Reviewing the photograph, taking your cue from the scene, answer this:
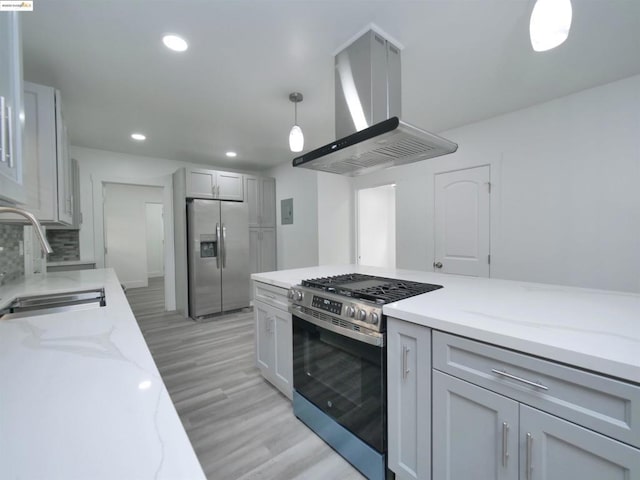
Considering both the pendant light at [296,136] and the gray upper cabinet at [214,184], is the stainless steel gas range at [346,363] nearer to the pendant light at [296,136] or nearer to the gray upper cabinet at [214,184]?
the pendant light at [296,136]

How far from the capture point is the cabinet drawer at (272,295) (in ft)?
6.69

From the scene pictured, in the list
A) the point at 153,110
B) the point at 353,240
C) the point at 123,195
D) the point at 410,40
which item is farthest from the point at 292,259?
the point at 123,195

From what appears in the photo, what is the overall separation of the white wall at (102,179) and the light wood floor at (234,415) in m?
1.55

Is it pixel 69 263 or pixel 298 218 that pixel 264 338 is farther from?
pixel 69 263

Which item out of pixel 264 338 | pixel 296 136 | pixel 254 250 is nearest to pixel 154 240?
pixel 254 250

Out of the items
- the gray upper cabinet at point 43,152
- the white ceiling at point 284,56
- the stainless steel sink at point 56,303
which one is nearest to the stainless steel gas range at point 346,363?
the stainless steel sink at point 56,303

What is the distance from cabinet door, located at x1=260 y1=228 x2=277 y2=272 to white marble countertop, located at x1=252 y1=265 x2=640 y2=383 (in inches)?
145

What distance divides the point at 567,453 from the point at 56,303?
2.72 m

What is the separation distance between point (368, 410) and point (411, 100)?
2.54 m

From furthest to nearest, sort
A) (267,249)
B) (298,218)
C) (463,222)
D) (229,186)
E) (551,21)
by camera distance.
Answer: (267,249)
(298,218)
(229,186)
(463,222)
(551,21)

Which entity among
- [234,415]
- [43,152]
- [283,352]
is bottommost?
[234,415]

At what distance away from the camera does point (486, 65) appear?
2.02 m

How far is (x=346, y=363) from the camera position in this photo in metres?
1.56

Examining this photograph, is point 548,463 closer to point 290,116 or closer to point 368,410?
point 368,410
